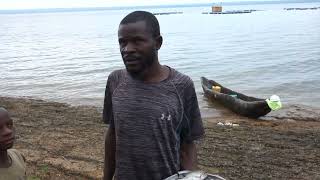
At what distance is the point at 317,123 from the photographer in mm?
13305

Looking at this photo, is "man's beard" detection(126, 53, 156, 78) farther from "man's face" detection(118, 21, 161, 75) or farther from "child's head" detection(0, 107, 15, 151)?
"child's head" detection(0, 107, 15, 151)

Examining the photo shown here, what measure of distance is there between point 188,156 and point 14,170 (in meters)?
1.44

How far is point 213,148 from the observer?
8641 millimetres

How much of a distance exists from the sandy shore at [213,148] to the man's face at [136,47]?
4746 millimetres

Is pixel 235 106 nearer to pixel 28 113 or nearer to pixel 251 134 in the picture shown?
pixel 251 134

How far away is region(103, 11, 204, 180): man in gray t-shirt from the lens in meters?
2.23

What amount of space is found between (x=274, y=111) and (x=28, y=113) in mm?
8432

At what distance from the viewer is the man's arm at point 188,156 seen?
2422 millimetres

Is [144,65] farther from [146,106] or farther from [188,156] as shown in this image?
[188,156]

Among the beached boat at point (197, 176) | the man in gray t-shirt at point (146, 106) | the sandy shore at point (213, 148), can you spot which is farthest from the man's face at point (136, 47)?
the sandy shore at point (213, 148)

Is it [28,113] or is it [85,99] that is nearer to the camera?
[28,113]

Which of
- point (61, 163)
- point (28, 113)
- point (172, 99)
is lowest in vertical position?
point (28, 113)

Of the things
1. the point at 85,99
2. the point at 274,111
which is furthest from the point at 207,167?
the point at 85,99

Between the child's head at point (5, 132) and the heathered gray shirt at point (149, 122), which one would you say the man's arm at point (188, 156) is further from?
the child's head at point (5, 132)
